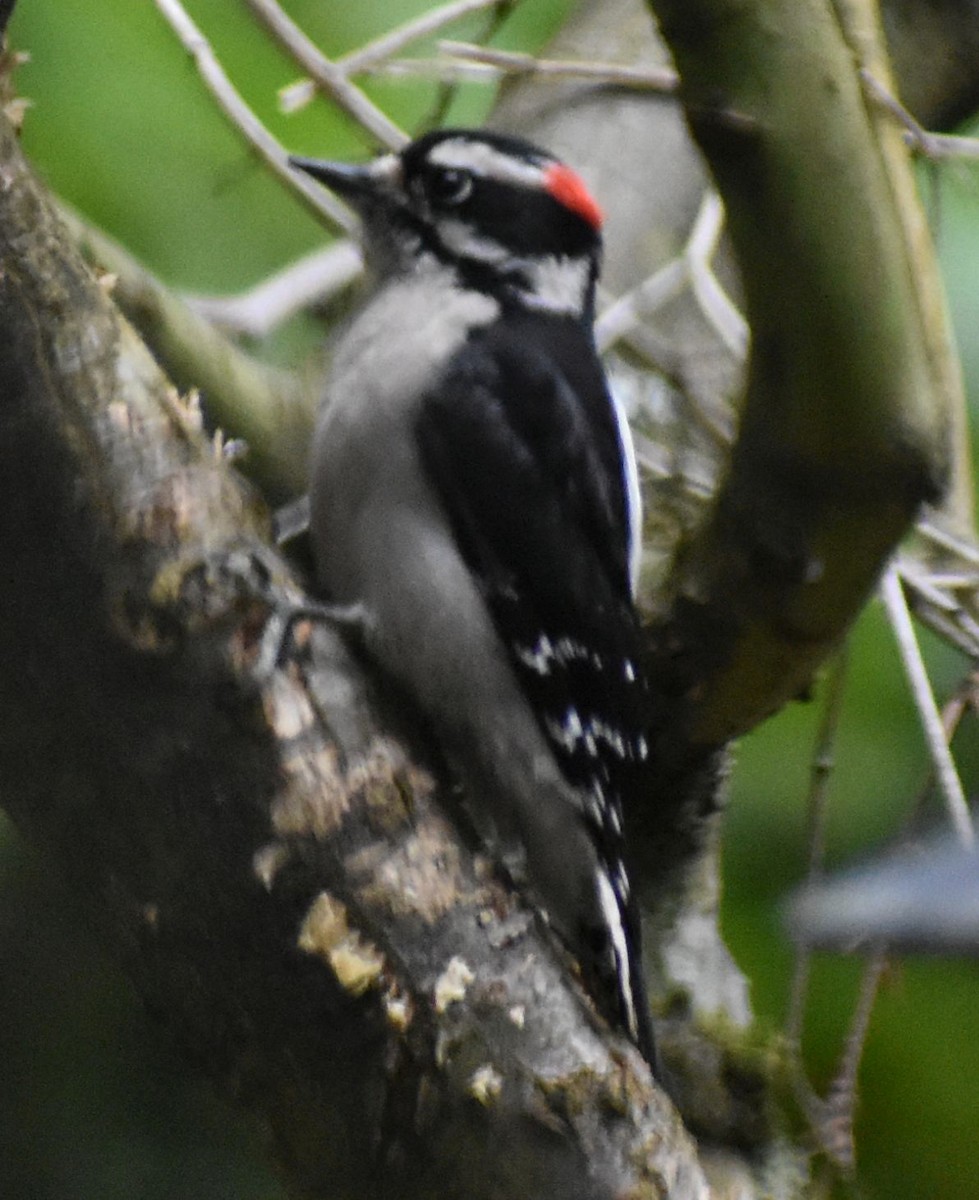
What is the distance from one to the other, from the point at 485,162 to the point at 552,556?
0.44m

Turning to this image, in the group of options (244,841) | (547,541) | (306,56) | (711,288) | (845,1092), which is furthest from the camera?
(711,288)

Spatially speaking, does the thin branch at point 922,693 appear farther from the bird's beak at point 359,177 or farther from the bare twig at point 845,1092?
the bird's beak at point 359,177

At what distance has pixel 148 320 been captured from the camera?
4.66 ft

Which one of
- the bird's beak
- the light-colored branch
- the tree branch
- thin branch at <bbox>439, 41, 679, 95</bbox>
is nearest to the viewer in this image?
the tree branch

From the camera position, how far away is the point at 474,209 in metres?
1.65

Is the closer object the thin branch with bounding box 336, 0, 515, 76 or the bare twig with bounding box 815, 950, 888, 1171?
the bare twig with bounding box 815, 950, 888, 1171

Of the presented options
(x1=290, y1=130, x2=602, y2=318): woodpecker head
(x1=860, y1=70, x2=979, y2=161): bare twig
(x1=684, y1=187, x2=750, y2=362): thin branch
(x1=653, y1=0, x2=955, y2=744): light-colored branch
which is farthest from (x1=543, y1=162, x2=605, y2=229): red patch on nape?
(x1=653, y1=0, x2=955, y2=744): light-colored branch

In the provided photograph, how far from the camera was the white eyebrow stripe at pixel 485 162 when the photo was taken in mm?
1634

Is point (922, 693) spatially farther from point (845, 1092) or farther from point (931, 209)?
point (931, 209)

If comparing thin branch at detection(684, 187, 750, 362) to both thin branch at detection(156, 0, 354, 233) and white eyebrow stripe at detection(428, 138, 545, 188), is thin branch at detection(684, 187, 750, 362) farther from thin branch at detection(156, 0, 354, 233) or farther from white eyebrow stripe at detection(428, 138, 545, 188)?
thin branch at detection(156, 0, 354, 233)

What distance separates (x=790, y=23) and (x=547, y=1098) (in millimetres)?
754

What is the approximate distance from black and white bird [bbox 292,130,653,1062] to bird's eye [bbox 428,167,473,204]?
17 cm

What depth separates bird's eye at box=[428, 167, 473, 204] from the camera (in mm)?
1638

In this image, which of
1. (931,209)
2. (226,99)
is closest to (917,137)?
(931,209)
